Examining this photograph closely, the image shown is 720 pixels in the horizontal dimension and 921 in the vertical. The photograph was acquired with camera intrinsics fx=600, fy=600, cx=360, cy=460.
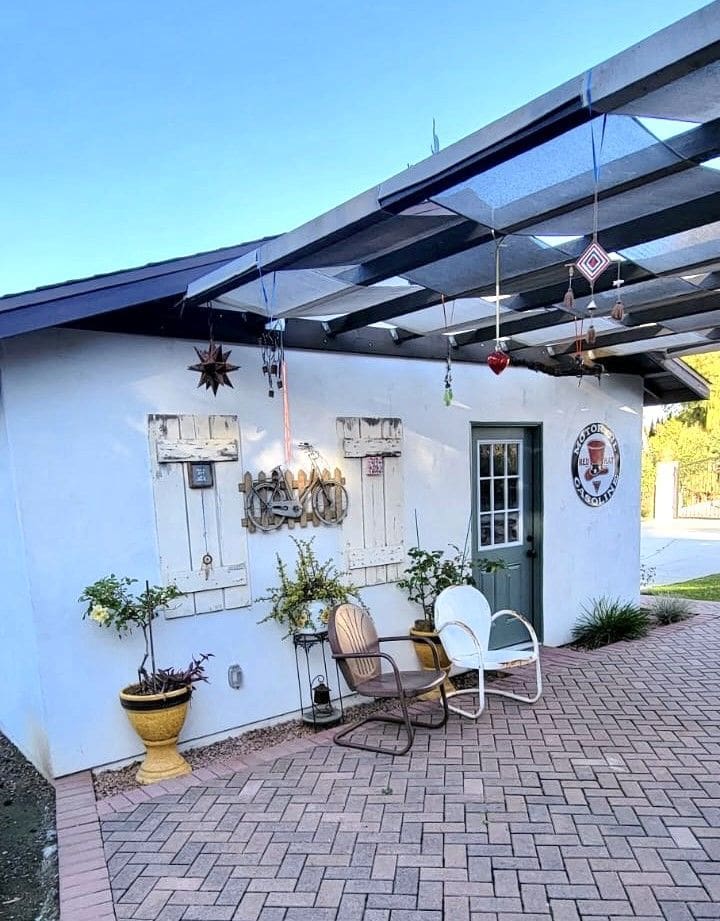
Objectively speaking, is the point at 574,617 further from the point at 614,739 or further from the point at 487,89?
the point at 487,89

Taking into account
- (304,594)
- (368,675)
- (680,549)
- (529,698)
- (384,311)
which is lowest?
(680,549)

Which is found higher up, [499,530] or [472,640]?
[499,530]

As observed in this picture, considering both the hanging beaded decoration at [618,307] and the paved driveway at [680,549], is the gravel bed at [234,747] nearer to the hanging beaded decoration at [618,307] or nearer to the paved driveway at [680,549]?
the hanging beaded decoration at [618,307]

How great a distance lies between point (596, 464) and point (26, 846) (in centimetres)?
543

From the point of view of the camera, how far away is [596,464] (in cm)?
608

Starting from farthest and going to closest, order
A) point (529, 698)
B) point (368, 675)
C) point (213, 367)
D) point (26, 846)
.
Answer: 1. point (529, 698)
2. point (368, 675)
3. point (213, 367)
4. point (26, 846)

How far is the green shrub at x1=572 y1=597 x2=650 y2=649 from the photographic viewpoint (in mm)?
5648

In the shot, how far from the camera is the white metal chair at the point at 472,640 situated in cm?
387

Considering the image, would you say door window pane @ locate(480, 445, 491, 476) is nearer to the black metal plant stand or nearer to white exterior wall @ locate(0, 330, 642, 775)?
white exterior wall @ locate(0, 330, 642, 775)

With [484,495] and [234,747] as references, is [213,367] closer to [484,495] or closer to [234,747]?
[234,747]

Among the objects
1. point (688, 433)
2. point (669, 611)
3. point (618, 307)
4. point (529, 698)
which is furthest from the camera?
point (688, 433)

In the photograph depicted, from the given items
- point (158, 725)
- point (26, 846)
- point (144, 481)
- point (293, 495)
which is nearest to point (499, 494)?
point (293, 495)

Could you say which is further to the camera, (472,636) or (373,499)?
(373,499)

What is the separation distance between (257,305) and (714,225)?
220cm
